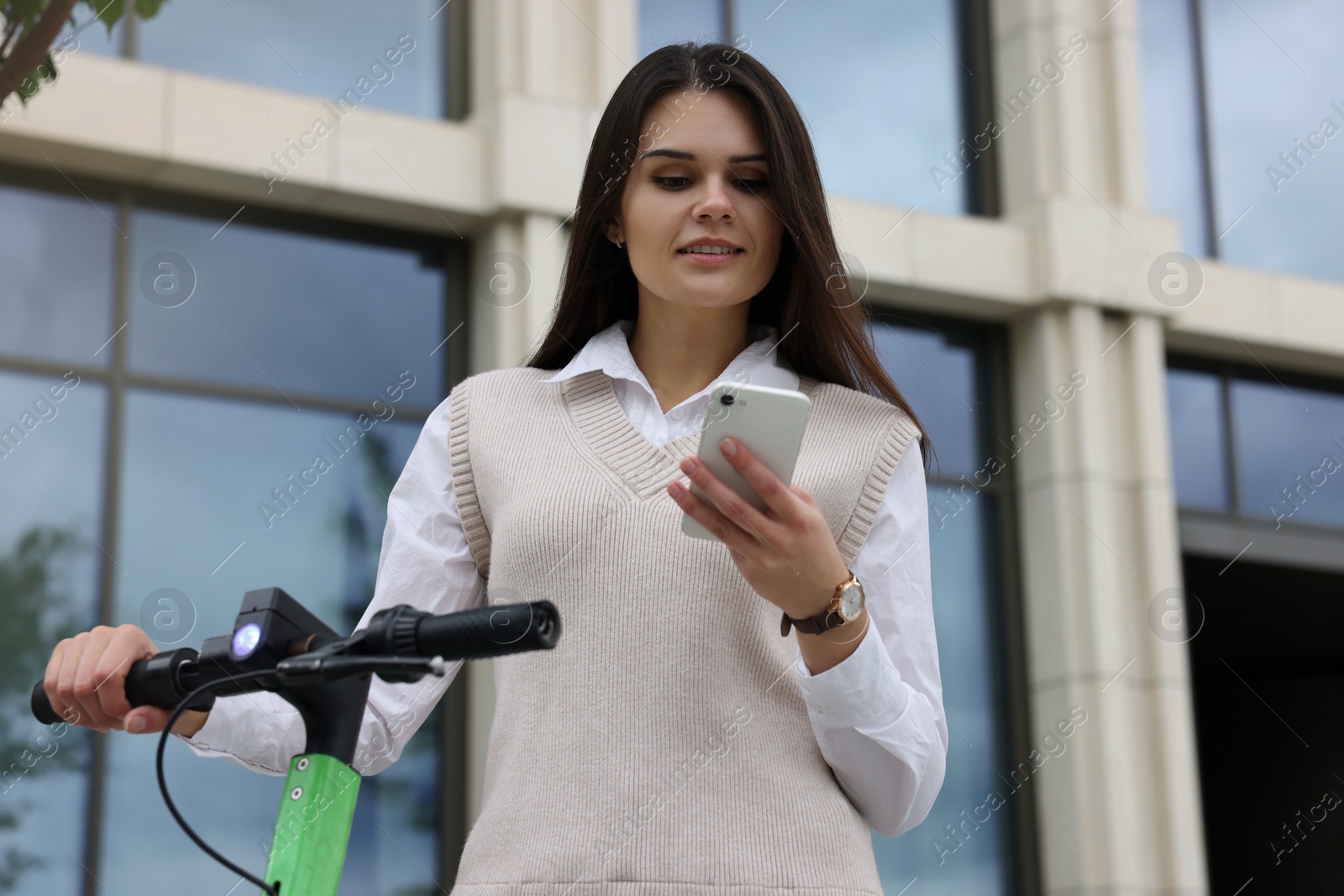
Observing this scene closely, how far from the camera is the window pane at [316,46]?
20.8ft

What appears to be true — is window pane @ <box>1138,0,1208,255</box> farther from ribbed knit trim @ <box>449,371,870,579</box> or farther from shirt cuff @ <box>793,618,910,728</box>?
shirt cuff @ <box>793,618,910,728</box>

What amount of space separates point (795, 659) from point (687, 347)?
1.58 feet

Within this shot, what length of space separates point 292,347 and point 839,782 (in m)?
5.15

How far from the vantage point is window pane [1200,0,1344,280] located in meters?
8.45

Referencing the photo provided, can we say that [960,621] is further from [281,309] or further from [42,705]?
[42,705]

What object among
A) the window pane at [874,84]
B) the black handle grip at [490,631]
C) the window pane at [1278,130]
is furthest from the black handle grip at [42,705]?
the window pane at [1278,130]

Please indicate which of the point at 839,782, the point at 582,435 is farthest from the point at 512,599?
the point at 839,782

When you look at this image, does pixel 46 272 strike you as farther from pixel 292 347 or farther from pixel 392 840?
pixel 392 840

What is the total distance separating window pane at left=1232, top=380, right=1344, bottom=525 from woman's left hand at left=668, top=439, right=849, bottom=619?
24.3 feet

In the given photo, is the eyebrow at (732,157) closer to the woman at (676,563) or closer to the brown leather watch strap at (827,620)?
the woman at (676,563)

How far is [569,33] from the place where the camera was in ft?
21.9

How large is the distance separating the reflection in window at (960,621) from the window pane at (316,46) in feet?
8.46

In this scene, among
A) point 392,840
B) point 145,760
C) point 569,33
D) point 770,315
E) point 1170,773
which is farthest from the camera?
point 1170,773

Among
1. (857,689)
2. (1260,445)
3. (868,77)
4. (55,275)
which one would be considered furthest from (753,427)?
(1260,445)
